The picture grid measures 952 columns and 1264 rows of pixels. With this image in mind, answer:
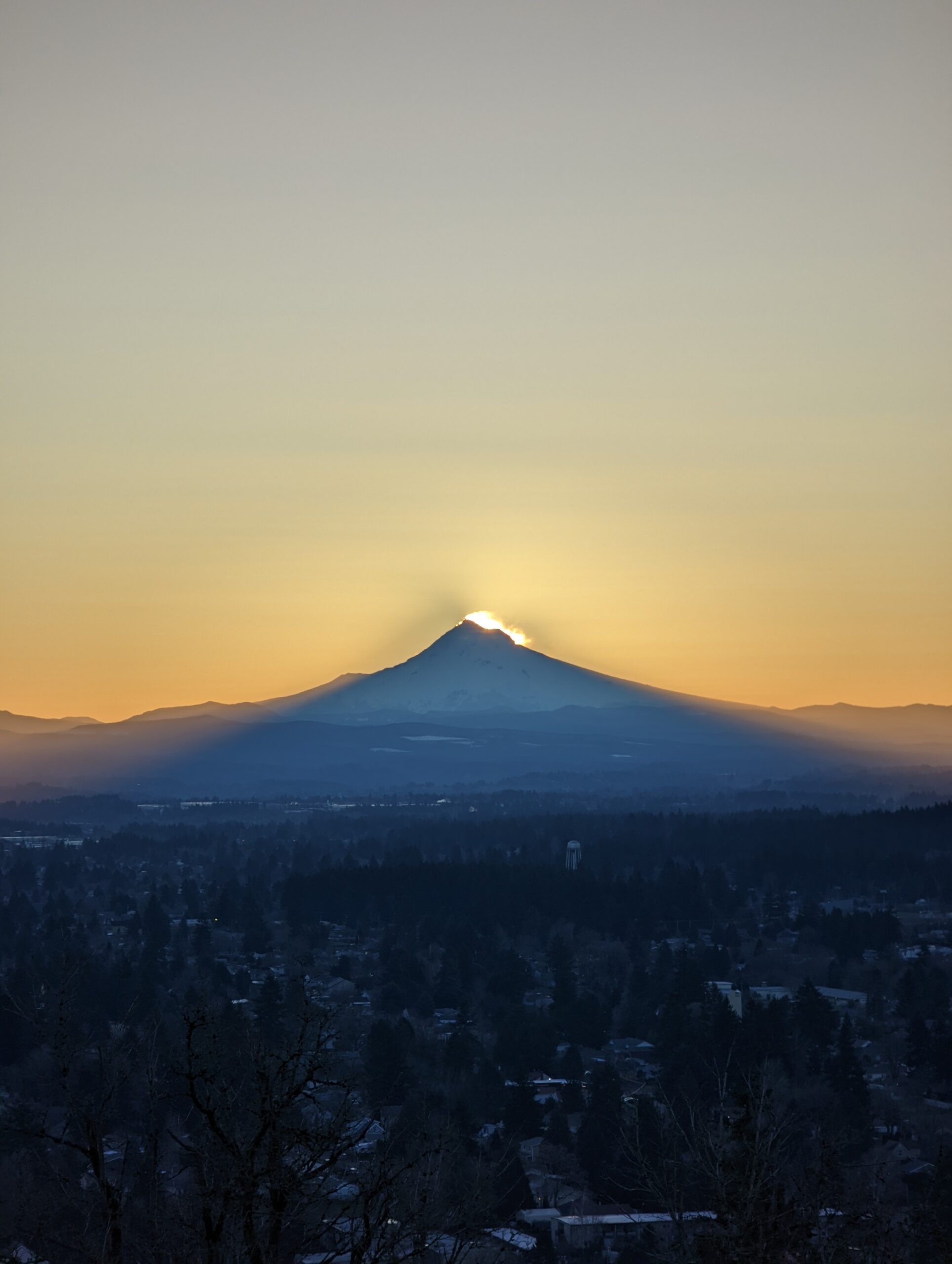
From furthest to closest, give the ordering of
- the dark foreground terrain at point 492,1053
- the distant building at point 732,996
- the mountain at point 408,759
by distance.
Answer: the mountain at point 408,759 → the distant building at point 732,996 → the dark foreground terrain at point 492,1053

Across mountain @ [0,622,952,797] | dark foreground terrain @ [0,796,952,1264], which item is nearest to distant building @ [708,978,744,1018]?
dark foreground terrain @ [0,796,952,1264]

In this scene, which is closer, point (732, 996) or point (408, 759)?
point (732, 996)

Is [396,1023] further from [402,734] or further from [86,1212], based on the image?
[402,734]

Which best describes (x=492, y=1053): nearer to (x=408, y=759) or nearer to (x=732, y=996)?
(x=732, y=996)

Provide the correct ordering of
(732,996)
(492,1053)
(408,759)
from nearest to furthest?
(492,1053) → (732,996) → (408,759)

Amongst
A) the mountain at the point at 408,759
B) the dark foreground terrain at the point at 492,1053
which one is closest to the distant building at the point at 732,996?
the dark foreground terrain at the point at 492,1053

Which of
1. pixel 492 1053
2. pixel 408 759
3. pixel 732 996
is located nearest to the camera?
pixel 492 1053

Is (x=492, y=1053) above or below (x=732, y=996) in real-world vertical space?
below

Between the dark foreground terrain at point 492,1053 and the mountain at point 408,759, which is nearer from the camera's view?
the dark foreground terrain at point 492,1053

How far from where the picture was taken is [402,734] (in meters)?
190

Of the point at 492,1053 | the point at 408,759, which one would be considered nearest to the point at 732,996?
the point at 492,1053

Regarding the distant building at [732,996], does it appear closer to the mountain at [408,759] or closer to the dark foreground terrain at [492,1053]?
the dark foreground terrain at [492,1053]

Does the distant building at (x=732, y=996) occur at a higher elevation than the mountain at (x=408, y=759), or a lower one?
lower

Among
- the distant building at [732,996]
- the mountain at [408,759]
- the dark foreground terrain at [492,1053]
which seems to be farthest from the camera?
the mountain at [408,759]
